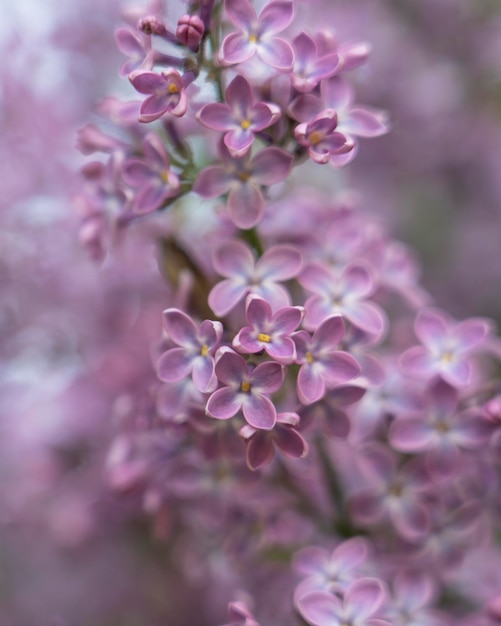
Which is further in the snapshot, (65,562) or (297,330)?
(65,562)

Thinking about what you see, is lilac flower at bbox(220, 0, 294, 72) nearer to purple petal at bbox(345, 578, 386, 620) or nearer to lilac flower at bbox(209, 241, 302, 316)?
lilac flower at bbox(209, 241, 302, 316)

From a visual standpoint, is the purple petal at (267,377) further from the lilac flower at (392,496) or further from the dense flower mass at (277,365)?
the lilac flower at (392,496)

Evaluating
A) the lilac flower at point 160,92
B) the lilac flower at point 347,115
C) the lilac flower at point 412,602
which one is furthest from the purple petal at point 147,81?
the lilac flower at point 412,602

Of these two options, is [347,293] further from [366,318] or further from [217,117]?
[217,117]

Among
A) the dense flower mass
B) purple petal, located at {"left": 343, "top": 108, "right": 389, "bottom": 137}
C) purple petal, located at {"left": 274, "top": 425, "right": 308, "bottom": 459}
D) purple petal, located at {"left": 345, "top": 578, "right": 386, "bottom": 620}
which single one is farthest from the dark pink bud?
purple petal, located at {"left": 345, "top": 578, "right": 386, "bottom": 620}

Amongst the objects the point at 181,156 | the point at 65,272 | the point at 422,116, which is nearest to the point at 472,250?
the point at 422,116

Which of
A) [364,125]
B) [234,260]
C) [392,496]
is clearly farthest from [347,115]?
[392,496]

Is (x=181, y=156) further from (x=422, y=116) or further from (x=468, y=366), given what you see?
(x=422, y=116)

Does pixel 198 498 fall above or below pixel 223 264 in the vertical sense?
below
